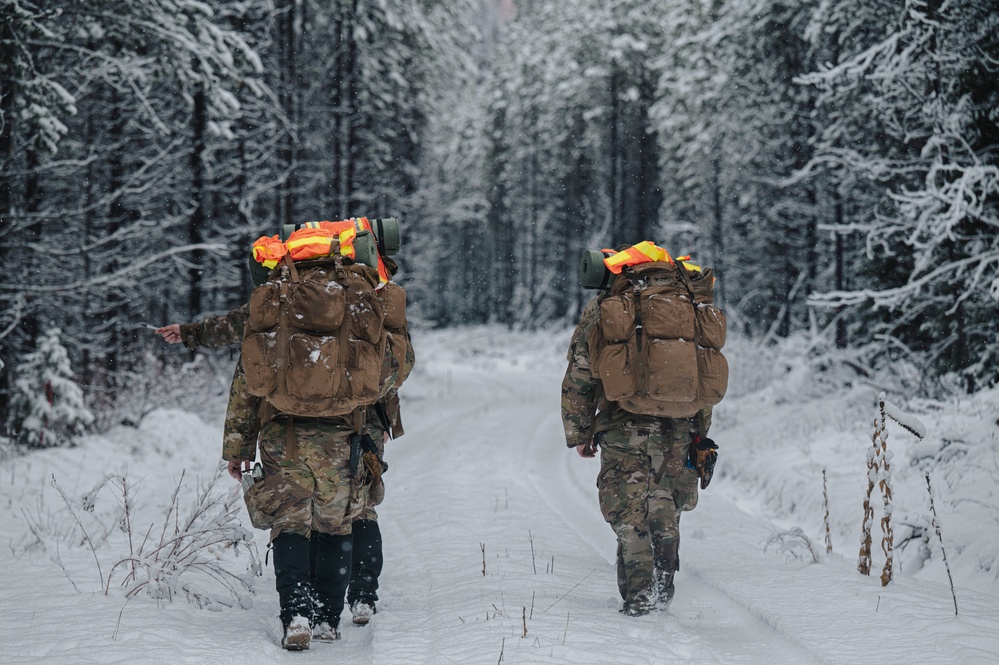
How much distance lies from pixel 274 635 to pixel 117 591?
1059 mm

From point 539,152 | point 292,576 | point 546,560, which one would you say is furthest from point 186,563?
point 539,152

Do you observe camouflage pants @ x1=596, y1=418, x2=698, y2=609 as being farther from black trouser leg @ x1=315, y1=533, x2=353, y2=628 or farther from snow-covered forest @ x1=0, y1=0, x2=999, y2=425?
snow-covered forest @ x1=0, y1=0, x2=999, y2=425

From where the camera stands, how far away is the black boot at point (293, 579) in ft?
12.7

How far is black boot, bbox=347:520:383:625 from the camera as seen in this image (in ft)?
14.3

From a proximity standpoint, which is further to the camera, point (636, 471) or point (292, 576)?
point (636, 471)

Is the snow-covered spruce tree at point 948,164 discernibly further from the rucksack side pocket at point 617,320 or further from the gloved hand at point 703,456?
the rucksack side pocket at point 617,320

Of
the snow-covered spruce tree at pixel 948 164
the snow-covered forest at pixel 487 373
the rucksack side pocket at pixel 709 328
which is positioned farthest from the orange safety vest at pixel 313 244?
the snow-covered spruce tree at pixel 948 164

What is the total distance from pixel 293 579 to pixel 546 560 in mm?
2245

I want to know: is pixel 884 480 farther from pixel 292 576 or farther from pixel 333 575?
pixel 292 576

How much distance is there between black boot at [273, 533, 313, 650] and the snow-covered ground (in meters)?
Answer: 0.19

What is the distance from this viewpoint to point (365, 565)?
4371 millimetres

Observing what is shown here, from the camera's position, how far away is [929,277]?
8.70 meters

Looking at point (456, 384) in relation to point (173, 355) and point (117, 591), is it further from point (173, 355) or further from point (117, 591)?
point (117, 591)

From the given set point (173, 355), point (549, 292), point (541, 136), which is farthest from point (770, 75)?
point (549, 292)
